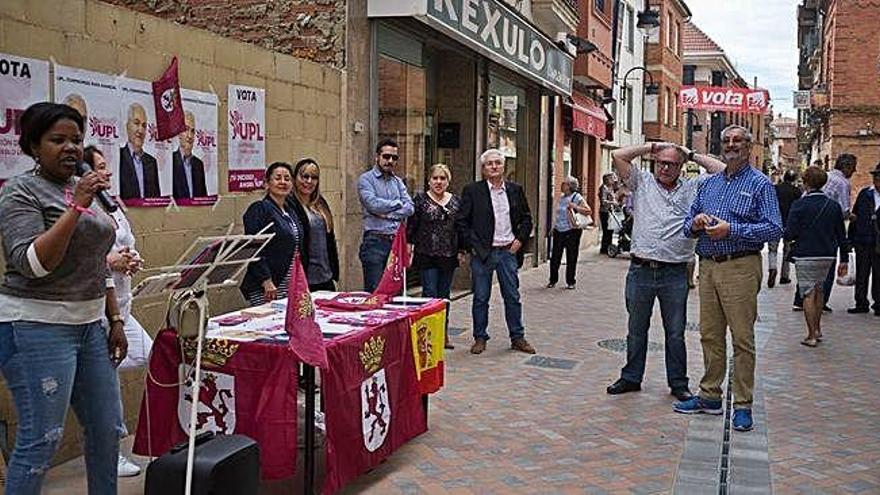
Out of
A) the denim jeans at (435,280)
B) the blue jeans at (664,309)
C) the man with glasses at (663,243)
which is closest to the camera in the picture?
the man with glasses at (663,243)

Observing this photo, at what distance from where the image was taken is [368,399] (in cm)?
490

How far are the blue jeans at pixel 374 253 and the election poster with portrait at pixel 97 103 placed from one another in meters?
3.00

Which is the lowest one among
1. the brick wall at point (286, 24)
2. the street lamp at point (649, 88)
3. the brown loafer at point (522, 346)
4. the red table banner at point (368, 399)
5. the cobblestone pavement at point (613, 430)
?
the cobblestone pavement at point (613, 430)

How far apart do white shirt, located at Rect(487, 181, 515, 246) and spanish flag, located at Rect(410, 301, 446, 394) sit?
7.90 ft

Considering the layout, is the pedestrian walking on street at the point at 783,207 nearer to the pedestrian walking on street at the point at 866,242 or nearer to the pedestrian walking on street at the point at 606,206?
the pedestrian walking on street at the point at 866,242

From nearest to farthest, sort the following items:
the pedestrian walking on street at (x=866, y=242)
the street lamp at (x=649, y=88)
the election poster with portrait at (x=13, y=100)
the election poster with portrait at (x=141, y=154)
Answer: the election poster with portrait at (x=13, y=100) → the election poster with portrait at (x=141, y=154) → the pedestrian walking on street at (x=866, y=242) → the street lamp at (x=649, y=88)

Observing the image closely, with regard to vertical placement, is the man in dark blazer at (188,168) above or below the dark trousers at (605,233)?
above

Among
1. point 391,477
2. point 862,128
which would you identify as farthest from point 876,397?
point 862,128

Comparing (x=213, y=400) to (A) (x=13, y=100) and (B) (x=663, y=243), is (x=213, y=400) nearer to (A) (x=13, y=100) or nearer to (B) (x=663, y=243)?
(A) (x=13, y=100)

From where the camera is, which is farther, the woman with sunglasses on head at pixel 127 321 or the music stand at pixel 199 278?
the woman with sunglasses on head at pixel 127 321

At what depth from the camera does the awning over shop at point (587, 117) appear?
63.4 ft

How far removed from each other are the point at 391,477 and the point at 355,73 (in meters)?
4.93

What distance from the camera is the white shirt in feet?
27.8

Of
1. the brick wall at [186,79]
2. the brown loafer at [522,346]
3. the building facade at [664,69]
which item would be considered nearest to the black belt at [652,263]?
the brown loafer at [522,346]
